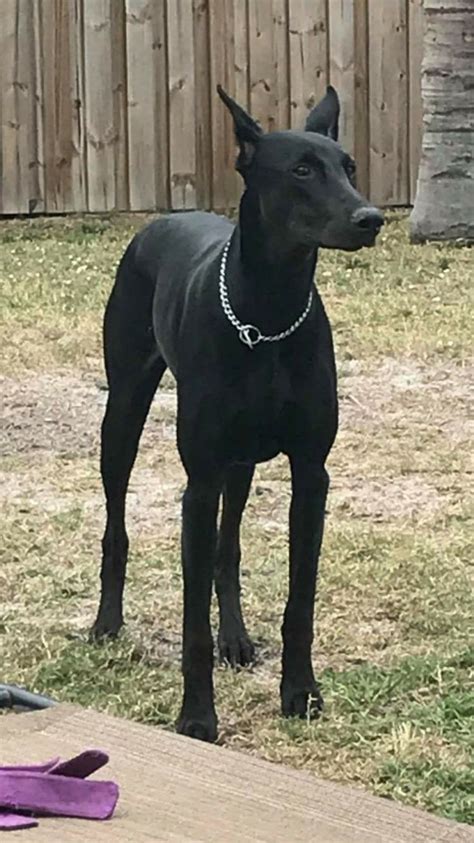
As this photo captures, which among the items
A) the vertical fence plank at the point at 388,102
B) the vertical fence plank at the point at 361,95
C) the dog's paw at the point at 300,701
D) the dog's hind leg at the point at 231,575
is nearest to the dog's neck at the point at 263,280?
the dog's hind leg at the point at 231,575

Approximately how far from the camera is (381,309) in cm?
953

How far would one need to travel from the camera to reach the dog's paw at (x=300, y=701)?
4555mm

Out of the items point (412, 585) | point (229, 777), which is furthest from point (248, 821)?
point (412, 585)

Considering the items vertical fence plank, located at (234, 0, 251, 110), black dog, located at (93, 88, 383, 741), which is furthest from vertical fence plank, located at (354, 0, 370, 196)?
black dog, located at (93, 88, 383, 741)

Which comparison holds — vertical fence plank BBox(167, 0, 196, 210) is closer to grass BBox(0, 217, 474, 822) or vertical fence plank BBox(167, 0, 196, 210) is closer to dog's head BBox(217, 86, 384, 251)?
grass BBox(0, 217, 474, 822)

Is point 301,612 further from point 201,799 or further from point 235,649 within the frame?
point 201,799

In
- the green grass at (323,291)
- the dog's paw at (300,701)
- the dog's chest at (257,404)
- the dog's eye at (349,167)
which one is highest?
the dog's eye at (349,167)

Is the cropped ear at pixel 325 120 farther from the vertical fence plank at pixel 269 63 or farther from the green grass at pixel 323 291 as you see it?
the vertical fence plank at pixel 269 63

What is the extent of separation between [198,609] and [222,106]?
8479mm

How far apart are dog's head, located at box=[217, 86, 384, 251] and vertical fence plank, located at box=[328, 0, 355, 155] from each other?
27.5 ft

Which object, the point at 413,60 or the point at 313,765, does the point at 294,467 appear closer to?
the point at 313,765

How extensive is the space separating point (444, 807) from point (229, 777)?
2.47ft

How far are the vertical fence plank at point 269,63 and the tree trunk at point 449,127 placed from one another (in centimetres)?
140

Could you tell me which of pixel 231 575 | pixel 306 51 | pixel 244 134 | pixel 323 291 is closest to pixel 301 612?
pixel 231 575
